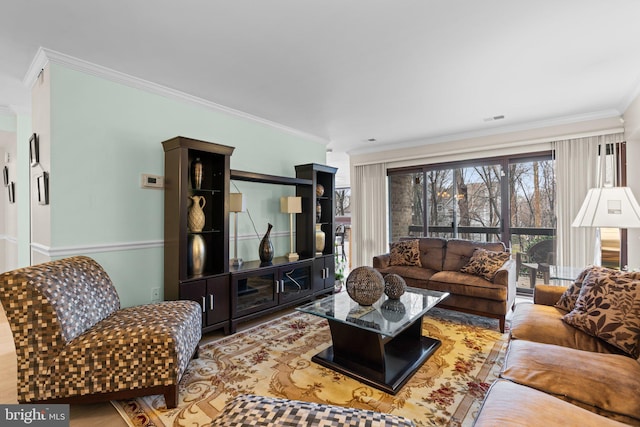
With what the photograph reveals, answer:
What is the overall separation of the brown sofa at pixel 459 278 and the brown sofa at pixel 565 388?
4.21 feet

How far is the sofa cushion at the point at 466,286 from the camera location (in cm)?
313

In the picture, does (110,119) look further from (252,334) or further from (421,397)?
(421,397)

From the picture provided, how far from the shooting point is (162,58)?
2.51 m

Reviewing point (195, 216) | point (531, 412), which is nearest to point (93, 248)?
point (195, 216)

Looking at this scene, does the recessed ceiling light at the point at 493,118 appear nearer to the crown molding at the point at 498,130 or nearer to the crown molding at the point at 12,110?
the crown molding at the point at 498,130

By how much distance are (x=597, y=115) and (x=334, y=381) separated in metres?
4.50

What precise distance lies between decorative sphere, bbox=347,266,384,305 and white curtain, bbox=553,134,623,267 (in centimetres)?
319

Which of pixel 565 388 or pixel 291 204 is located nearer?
pixel 565 388

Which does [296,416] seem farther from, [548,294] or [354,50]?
[548,294]

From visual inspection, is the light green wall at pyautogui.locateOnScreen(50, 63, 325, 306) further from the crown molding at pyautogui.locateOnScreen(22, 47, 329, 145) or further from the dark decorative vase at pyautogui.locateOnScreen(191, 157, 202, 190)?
the dark decorative vase at pyautogui.locateOnScreen(191, 157, 202, 190)

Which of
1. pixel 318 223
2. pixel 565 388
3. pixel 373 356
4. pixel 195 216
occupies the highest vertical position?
pixel 195 216

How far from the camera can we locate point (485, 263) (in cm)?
352

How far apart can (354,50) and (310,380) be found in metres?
2.53

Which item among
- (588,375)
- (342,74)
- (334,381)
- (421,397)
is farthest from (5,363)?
(588,375)
